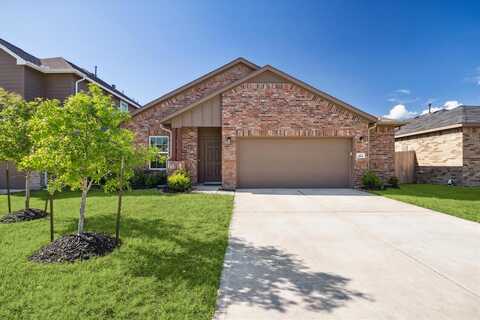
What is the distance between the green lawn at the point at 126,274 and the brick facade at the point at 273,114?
5875 millimetres

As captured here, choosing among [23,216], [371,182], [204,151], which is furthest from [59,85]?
[371,182]

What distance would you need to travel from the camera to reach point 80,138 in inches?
148

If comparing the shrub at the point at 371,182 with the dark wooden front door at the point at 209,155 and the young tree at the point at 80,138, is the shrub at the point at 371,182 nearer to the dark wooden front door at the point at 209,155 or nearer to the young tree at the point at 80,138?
the dark wooden front door at the point at 209,155

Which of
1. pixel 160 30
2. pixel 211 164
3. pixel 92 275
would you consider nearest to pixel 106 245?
pixel 92 275

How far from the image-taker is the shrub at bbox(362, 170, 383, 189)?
35.0 feet

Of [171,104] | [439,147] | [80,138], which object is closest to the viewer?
[80,138]

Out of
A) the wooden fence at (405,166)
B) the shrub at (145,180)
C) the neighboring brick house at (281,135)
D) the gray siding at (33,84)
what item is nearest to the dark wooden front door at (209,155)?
the neighboring brick house at (281,135)

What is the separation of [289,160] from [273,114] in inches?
92.9

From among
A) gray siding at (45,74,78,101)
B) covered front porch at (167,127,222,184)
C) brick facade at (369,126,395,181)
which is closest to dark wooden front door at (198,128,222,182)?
covered front porch at (167,127,222,184)

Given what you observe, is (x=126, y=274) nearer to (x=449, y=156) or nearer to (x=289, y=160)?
(x=289, y=160)

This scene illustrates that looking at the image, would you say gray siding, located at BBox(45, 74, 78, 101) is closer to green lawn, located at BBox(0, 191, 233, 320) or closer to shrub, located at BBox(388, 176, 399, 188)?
green lawn, located at BBox(0, 191, 233, 320)

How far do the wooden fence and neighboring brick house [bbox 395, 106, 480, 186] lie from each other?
459 mm

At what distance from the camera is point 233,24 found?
37.8 feet

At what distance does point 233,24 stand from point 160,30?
3582 millimetres
